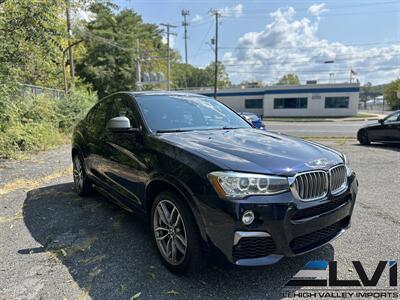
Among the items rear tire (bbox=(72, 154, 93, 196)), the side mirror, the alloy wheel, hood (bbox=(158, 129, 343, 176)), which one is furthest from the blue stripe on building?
the alloy wheel

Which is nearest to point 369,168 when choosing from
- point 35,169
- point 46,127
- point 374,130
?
point 374,130

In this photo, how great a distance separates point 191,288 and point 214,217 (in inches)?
29.6

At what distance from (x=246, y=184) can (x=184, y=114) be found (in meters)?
1.73

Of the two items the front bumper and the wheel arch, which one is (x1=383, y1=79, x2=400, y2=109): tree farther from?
the wheel arch

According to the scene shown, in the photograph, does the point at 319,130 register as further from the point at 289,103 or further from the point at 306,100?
the point at 289,103

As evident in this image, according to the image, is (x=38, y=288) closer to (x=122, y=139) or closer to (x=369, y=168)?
(x=122, y=139)

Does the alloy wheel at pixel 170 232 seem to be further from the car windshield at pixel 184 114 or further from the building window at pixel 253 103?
the building window at pixel 253 103

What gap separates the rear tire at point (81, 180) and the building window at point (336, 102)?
36.6 m

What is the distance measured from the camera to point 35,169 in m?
7.52

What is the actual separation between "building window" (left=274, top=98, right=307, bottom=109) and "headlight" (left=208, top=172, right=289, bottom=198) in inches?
1500

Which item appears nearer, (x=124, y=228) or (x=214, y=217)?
(x=214, y=217)

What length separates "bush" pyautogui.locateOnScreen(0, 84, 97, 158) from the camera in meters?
8.85

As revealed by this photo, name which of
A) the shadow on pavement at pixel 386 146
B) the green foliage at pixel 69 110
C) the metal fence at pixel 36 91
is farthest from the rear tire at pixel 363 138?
the metal fence at pixel 36 91

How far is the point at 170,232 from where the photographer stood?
2.92 m
